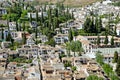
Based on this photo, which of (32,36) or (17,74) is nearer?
(17,74)

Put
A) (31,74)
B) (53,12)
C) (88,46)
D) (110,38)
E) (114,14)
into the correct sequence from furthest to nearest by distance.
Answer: (114,14) < (53,12) < (110,38) < (88,46) < (31,74)

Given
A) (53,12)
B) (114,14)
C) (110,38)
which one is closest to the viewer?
(110,38)

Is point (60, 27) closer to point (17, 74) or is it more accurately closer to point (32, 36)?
point (32, 36)

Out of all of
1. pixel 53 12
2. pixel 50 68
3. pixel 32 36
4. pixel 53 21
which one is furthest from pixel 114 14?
pixel 50 68

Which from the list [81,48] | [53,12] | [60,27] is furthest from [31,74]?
[53,12]

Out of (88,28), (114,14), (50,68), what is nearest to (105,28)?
(88,28)

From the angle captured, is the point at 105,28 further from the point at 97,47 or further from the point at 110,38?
the point at 97,47

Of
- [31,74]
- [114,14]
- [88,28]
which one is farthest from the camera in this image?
[114,14]

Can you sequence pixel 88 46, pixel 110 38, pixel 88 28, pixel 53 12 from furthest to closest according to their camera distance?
pixel 53 12
pixel 88 28
pixel 110 38
pixel 88 46

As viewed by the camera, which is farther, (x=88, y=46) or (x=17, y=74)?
(x=88, y=46)
